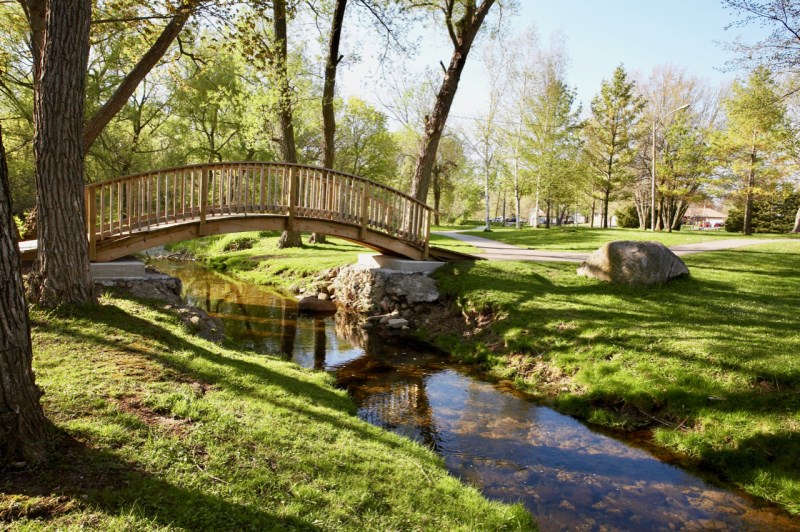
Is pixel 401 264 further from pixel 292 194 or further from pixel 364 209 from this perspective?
pixel 292 194

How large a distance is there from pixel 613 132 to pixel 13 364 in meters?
35.3

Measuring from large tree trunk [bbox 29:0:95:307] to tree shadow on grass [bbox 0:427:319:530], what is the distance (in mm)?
3865

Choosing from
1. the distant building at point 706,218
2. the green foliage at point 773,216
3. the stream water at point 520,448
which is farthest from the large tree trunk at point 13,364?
the distant building at point 706,218

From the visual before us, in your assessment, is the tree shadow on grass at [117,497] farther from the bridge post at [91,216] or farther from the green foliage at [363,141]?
the green foliage at [363,141]

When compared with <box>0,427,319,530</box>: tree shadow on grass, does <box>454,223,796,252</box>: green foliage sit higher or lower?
higher

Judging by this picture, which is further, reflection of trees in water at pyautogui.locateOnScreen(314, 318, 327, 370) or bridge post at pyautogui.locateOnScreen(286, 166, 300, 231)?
bridge post at pyautogui.locateOnScreen(286, 166, 300, 231)

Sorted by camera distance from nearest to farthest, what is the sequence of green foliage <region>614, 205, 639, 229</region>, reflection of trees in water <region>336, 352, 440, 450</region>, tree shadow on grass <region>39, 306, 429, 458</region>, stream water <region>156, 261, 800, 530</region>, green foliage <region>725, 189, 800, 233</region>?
stream water <region>156, 261, 800, 530</region>
tree shadow on grass <region>39, 306, 429, 458</region>
reflection of trees in water <region>336, 352, 440, 450</region>
green foliage <region>725, 189, 800, 233</region>
green foliage <region>614, 205, 639, 229</region>

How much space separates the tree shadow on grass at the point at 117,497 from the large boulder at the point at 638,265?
955 cm

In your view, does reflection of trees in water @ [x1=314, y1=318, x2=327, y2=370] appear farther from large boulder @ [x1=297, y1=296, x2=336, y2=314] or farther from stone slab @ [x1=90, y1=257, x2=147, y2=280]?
stone slab @ [x1=90, y1=257, x2=147, y2=280]

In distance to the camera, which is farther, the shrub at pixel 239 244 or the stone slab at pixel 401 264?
the shrub at pixel 239 244

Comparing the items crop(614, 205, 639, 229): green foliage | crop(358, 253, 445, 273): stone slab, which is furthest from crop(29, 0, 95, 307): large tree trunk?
crop(614, 205, 639, 229): green foliage

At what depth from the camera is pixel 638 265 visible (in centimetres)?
1077

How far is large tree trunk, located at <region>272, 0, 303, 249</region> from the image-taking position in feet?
50.2

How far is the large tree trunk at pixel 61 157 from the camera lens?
6.04 m
